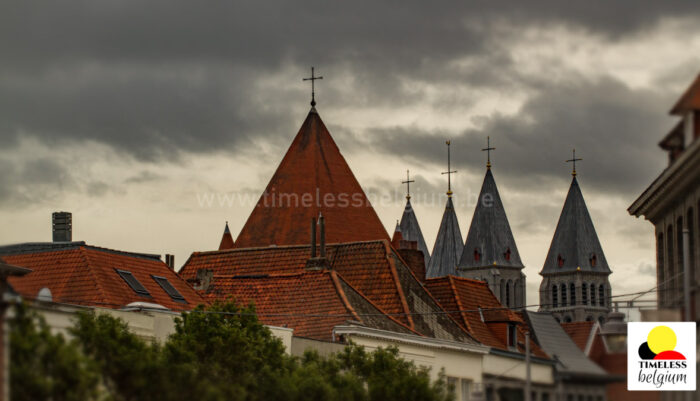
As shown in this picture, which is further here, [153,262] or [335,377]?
[153,262]

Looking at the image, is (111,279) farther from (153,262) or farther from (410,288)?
(410,288)

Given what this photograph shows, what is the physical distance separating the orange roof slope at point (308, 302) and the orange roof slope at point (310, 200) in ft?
56.7

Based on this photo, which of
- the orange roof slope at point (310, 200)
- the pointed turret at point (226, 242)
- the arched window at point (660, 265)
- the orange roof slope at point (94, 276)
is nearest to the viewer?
the arched window at point (660, 265)

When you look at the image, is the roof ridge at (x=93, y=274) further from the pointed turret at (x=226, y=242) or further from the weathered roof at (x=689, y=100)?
the weathered roof at (x=689, y=100)

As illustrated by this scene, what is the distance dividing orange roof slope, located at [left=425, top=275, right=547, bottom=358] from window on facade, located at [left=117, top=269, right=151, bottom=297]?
47.2ft

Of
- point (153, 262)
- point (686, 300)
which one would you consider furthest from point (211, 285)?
point (686, 300)

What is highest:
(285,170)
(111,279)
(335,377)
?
(285,170)

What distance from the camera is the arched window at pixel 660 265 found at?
101 ft

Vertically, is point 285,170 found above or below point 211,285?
above

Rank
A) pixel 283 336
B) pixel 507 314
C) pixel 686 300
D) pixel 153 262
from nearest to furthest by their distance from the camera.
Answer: pixel 686 300
pixel 283 336
pixel 153 262
pixel 507 314

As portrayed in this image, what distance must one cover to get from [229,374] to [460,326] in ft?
80.1

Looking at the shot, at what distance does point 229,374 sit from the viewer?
44375 mm

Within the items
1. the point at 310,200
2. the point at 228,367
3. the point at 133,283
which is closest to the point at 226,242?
the point at 310,200

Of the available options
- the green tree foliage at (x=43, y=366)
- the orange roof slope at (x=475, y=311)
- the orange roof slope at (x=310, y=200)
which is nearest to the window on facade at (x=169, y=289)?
the orange roof slope at (x=475, y=311)
